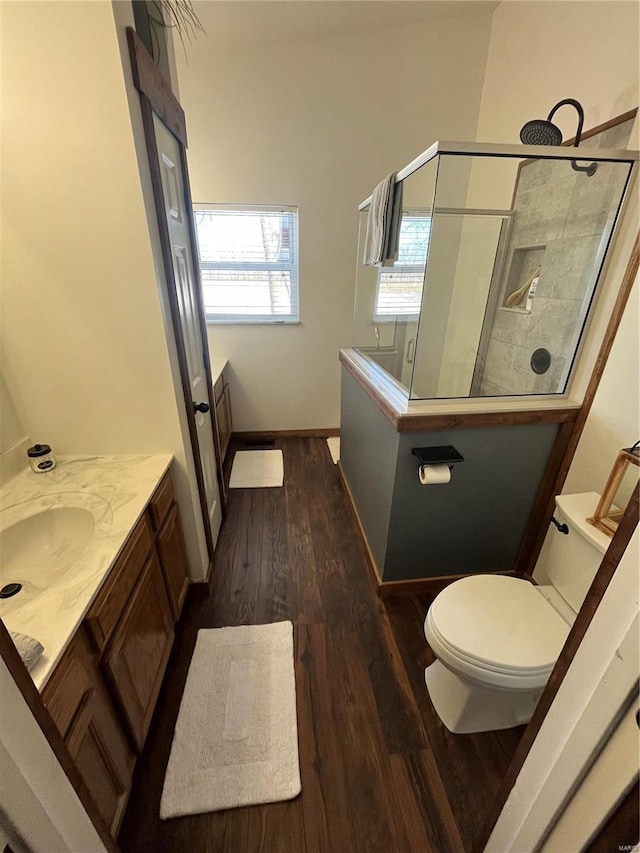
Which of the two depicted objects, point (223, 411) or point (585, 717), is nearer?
point (585, 717)

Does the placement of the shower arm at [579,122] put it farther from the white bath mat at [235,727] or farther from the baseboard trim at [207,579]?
the baseboard trim at [207,579]

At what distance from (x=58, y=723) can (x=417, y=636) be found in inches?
55.9

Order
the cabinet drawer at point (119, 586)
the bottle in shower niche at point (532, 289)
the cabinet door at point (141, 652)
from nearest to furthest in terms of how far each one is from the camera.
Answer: the cabinet drawer at point (119, 586) → the cabinet door at point (141, 652) → the bottle in shower niche at point (532, 289)

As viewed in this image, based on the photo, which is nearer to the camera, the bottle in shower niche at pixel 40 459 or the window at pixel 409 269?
the bottle in shower niche at pixel 40 459

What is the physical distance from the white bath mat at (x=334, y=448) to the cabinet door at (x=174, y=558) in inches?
65.8

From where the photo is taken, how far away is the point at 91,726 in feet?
3.01

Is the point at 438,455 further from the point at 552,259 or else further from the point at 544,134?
the point at 544,134

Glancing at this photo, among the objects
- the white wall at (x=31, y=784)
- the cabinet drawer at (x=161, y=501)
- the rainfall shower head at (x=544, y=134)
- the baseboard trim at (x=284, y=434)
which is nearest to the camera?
the white wall at (x=31, y=784)

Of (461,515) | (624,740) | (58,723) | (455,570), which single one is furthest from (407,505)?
(58,723)

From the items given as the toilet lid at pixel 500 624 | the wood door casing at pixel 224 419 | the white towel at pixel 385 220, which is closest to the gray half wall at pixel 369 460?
the toilet lid at pixel 500 624

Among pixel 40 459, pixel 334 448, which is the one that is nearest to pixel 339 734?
pixel 40 459

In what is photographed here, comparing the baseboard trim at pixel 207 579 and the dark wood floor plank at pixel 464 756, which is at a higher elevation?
the baseboard trim at pixel 207 579

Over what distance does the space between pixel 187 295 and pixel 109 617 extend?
51.3 inches

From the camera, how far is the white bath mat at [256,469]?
9.34ft
